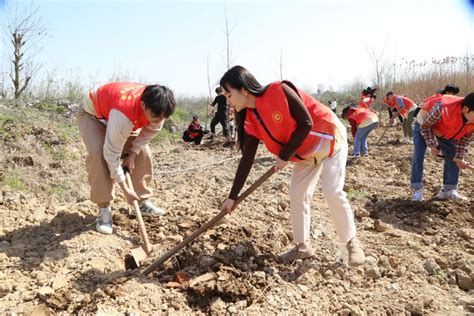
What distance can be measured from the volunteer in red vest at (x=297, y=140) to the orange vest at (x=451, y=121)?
1.83 m

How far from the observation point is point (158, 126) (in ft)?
10.6

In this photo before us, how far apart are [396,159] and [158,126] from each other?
516 cm

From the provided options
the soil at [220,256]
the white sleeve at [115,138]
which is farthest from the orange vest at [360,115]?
the white sleeve at [115,138]

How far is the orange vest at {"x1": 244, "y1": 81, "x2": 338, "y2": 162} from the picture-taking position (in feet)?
7.66

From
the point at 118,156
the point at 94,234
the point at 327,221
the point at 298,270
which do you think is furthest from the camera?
the point at 327,221

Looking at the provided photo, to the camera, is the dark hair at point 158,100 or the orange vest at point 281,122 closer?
the orange vest at point 281,122

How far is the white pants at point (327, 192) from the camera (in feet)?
8.34

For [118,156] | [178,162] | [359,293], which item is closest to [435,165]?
[178,162]

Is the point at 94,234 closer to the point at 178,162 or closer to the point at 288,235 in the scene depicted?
the point at 288,235

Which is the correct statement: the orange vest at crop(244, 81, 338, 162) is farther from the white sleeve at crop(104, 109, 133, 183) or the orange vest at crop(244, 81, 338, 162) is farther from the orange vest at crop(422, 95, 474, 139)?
the orange vest at crop(422, 95, 474, 139)

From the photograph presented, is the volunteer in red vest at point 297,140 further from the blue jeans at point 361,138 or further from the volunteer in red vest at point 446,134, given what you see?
the blue jeans at point 361,138

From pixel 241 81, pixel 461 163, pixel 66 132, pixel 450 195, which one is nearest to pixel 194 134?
pixel 66 132

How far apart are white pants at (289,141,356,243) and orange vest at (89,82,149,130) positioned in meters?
1.17

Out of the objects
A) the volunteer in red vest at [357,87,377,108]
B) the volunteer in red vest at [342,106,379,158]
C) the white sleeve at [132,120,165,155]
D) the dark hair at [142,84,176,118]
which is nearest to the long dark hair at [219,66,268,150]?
the dark hair at [142,84,176,118]
